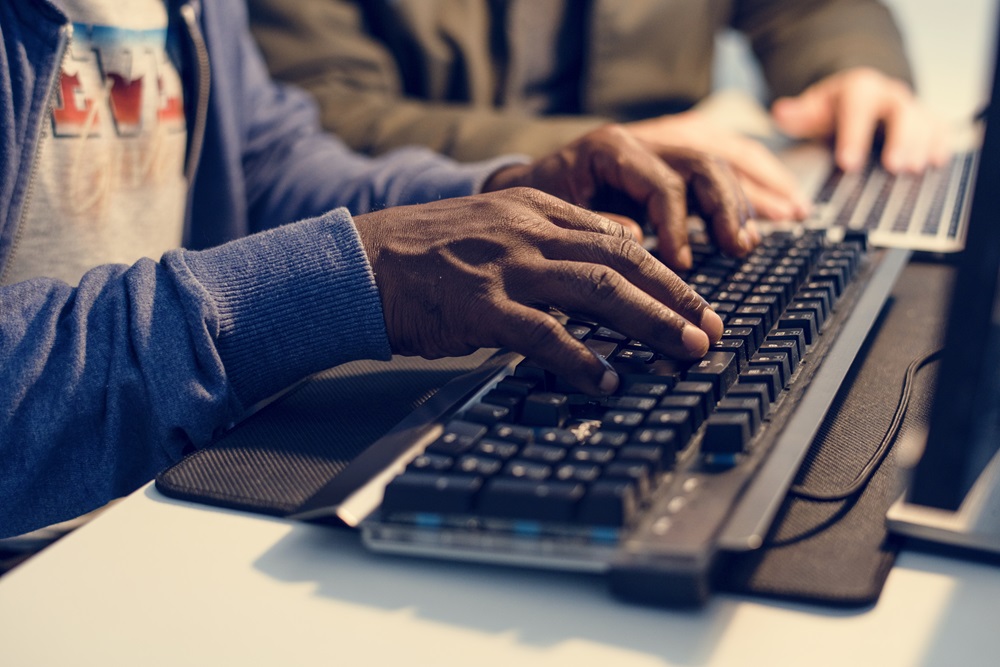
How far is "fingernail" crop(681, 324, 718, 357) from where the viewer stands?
1.74 ft

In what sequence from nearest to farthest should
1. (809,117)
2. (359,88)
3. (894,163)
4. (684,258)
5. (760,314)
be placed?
(760,314) < (684,258) < (894,163) < (809,117) < (359,88)

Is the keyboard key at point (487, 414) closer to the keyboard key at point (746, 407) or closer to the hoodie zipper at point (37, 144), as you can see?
the keyboard key at point (746, 407)

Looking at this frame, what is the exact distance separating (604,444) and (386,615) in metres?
0.13

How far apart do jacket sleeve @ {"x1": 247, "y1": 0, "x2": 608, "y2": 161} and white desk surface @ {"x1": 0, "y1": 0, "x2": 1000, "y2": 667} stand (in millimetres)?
809

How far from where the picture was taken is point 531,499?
0.40 metres

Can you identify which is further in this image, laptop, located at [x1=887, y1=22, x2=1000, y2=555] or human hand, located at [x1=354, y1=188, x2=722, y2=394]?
human hand, located at [x1=354, y1=188, x2=722, y2=394]

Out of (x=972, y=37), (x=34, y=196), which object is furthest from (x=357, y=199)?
(x=972, y=37)

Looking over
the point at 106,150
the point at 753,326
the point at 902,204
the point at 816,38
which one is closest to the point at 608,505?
the point at 753,326

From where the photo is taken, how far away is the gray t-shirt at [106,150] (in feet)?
2.57

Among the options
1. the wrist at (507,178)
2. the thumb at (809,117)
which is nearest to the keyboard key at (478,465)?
the wrist at (507,178)

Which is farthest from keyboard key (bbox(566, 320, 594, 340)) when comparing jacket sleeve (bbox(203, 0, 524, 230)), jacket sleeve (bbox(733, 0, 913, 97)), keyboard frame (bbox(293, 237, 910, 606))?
jacket sleeve (bbox(733, 0, 913, 97))

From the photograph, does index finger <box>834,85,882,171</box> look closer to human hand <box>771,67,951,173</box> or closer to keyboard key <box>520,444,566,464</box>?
human hand <box>771,67,951,173</box>

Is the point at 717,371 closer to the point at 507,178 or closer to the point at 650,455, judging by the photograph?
the point at 650,455

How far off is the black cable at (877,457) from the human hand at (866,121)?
618 mm
